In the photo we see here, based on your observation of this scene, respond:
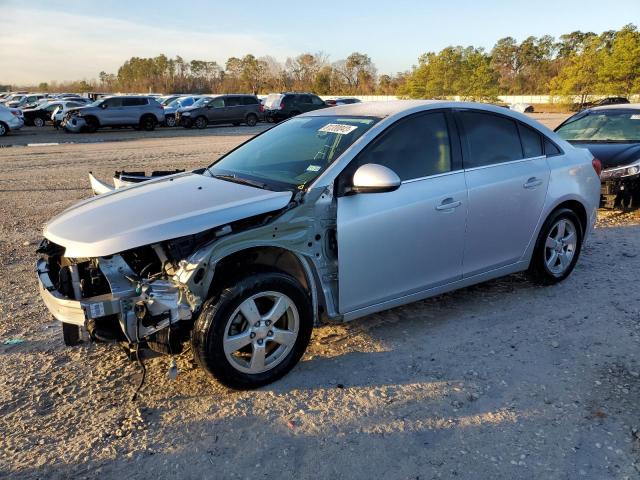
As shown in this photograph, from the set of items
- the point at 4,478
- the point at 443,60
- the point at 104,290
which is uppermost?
the point at 443,60

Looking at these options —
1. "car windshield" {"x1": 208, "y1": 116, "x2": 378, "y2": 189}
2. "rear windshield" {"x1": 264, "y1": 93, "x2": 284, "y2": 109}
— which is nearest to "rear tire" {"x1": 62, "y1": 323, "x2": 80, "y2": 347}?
"car windshield" {"x1": 208, "y1": 116, "x2": 378, "y2": 189}

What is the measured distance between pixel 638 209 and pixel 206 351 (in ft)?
25.4

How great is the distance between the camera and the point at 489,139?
4469 mm

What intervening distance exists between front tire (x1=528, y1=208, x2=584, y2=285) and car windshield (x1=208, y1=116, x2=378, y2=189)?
2.09 m

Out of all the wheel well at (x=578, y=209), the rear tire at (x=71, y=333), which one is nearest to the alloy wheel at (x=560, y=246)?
the wheel well at (x=578, y=209)

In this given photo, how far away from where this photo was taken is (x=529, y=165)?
184 inches

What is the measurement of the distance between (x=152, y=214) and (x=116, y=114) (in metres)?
26.5

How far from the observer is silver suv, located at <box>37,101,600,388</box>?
10.1ft

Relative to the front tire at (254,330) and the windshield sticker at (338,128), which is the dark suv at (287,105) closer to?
the windshield sticker at (338,128)

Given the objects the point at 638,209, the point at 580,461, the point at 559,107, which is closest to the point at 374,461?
the point at 580,461

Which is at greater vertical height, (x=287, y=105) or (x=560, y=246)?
(x=287, y=105)

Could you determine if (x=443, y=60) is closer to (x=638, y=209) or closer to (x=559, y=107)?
(x=559, y=107)

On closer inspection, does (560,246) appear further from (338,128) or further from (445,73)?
(445,73)

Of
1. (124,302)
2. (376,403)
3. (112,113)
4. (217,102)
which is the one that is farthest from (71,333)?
(217,102)
